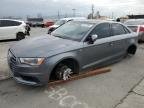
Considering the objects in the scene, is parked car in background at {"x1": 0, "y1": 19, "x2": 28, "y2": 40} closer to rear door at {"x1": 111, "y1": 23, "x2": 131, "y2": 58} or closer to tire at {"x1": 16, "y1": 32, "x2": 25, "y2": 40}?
tire at {"x1": 16, "y1": 32, "x2": 25, "y2": 40}

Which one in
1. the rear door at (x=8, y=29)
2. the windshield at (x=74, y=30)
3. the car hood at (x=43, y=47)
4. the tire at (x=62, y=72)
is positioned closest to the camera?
the car hood at (x=43, y=47)

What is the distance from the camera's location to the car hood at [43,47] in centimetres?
439

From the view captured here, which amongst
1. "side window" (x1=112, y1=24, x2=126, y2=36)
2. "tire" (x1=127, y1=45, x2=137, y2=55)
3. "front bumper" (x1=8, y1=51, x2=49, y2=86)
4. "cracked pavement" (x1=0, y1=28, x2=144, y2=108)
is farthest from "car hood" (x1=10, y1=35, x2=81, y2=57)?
"tire" (x1=127, y1=45, x2=137, y2=55)

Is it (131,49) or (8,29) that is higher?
(8,29)

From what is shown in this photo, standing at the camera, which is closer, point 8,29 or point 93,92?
point 93,92

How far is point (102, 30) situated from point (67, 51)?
175cm

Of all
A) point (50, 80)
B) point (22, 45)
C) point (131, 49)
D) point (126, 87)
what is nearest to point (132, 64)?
point (131, 49)

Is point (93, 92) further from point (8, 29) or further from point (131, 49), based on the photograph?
point (8, 29)

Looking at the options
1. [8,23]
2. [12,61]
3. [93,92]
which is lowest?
[93,92]

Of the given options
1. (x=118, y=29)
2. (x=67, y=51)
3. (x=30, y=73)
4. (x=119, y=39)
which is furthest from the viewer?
(x=118, y=29)

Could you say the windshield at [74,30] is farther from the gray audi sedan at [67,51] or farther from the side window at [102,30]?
the side window at [102,30]

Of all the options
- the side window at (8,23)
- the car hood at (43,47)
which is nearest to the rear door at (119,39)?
the car hood at (43,47)

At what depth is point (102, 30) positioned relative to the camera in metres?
5.95

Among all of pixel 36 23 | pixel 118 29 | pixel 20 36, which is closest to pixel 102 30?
pixel 118 29
